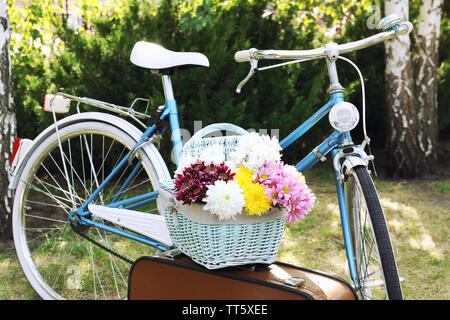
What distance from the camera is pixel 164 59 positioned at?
2232mm

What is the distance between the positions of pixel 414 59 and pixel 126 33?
243 centimetres

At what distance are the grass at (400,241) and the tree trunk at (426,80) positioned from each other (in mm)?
347

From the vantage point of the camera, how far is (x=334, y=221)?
136 inches

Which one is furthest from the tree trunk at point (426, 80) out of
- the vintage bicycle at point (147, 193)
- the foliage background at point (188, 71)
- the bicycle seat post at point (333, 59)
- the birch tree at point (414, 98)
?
the bicycle seat post at point (333, 59)

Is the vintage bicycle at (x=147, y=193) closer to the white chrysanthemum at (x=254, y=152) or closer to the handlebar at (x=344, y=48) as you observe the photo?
the handlebar at (x=344, y=48)

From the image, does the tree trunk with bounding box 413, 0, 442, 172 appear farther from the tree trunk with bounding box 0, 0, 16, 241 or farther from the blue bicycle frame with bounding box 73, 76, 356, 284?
the tree trunk with bounding box 0, 0, 16, 241

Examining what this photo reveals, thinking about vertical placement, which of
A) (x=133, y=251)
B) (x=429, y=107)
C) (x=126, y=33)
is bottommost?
(x=133, y=251)

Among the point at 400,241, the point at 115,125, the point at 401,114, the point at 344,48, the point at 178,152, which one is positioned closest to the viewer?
the point at 344,48

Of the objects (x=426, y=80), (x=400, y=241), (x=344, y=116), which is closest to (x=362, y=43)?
(x=344, y=116)

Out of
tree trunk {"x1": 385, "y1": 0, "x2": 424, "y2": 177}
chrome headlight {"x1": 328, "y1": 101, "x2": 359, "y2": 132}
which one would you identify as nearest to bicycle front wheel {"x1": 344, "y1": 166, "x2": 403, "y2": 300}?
chrome headlight {"x1": 328, "y1": 101, "x2": 359, "y2": 132}

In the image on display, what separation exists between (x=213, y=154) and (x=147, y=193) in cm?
68

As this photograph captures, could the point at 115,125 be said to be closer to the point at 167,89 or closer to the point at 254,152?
the point at 167,89
